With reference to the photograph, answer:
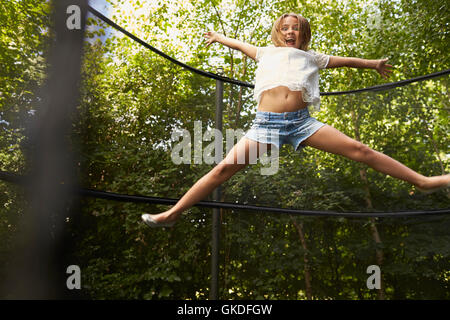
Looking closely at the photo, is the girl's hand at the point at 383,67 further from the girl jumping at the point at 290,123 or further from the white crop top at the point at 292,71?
the white crop top at the point at 292,71

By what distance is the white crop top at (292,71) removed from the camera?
1.18 metres

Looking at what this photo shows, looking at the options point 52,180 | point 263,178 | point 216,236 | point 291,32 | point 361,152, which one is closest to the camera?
point 52,180

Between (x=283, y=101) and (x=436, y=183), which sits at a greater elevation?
(x=283, y=101)

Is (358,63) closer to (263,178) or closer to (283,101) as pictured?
(283,101)

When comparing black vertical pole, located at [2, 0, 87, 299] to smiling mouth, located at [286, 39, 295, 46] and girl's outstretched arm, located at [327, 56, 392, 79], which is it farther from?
girl's outstretched arm, located at [327, 56, 392, 79]

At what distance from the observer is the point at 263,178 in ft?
9.96

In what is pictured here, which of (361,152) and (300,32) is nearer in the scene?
(361,152)

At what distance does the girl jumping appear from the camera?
3.67ft

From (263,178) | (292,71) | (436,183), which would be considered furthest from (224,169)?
(263,178)

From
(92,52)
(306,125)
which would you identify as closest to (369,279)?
(306,125)

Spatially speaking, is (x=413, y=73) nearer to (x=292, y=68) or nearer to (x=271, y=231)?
(x=271, y=231)

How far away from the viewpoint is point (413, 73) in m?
3.52

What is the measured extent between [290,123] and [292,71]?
173 millimetres
